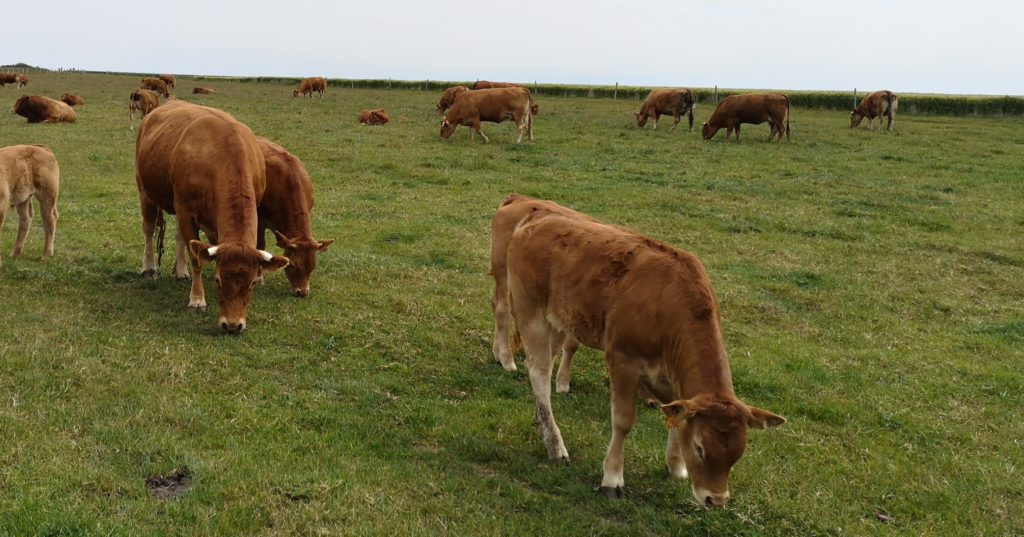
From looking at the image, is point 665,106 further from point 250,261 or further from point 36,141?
point 250,261

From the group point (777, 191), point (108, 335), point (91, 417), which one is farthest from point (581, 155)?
point (91, 417)

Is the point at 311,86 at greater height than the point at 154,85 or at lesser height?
greater

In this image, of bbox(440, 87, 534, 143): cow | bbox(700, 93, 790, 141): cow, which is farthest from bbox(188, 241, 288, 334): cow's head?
bbox(700, 93, 790, 141): cow

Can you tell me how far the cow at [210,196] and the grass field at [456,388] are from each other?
52cm

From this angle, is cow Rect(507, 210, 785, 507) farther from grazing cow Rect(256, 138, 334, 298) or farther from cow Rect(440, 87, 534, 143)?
cow Rect(440, 87, 534, 143)

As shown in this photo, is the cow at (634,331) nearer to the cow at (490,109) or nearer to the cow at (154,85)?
the cow at (490,109)

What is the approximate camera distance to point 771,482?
18.9 ft

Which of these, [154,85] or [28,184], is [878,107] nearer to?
[28,184]

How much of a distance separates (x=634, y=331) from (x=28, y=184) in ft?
31.6

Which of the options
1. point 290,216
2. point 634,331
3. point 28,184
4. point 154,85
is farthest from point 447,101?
point 634,331

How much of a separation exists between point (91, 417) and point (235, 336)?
2.34m

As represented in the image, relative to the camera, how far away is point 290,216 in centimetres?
1016

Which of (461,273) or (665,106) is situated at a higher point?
(665,106)

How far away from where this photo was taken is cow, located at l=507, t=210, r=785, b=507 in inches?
185
